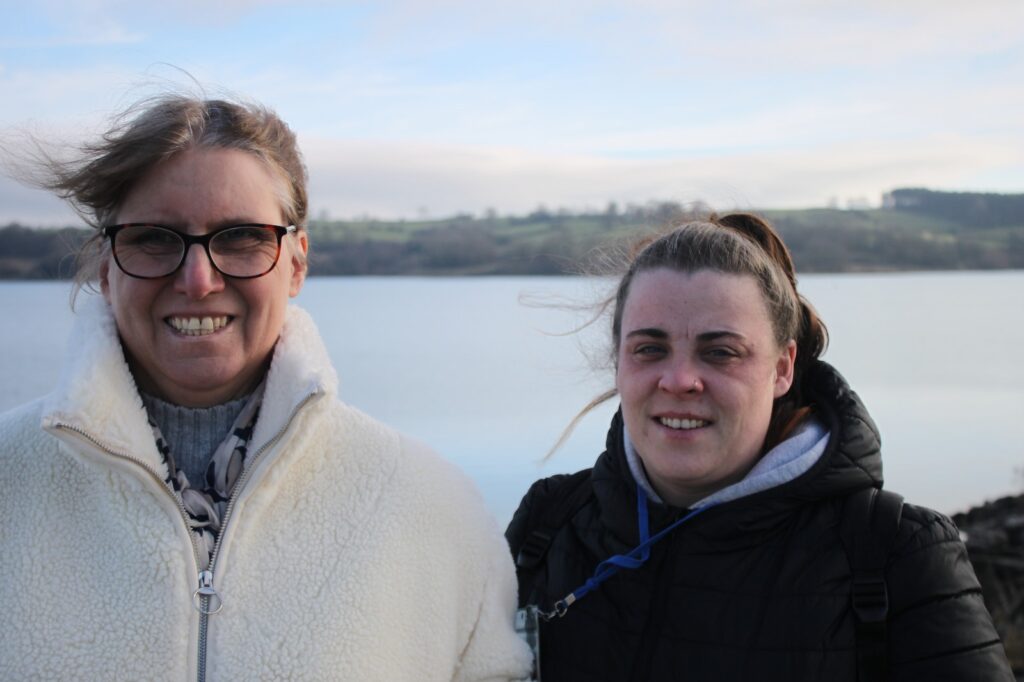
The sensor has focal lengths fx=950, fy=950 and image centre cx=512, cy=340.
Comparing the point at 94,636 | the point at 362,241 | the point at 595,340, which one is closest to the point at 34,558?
the point at 94,636

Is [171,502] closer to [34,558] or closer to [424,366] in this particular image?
[34,558]

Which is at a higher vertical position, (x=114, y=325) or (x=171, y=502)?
(x=114, y=325)

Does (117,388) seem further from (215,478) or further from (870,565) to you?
(870,565)

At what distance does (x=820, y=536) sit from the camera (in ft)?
6.66

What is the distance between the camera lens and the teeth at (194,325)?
1.75 metres

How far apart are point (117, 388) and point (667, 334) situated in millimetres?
1173

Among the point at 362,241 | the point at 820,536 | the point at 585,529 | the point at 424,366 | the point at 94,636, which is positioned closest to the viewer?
the point at 94,636

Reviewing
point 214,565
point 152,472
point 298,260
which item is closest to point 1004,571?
point 298,260

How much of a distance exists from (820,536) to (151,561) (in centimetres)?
134

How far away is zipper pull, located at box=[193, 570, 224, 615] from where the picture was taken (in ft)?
5.43

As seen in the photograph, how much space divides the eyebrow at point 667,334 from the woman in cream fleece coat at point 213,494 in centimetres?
62

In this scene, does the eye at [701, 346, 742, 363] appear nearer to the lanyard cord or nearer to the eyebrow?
the eyebrow

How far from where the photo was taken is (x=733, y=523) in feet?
6.86

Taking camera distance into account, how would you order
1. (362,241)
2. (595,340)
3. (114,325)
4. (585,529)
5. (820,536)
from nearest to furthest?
1. (114,325)
2. (820,536)
3. (585,529)
4. (595,340)
5. (362,241)
